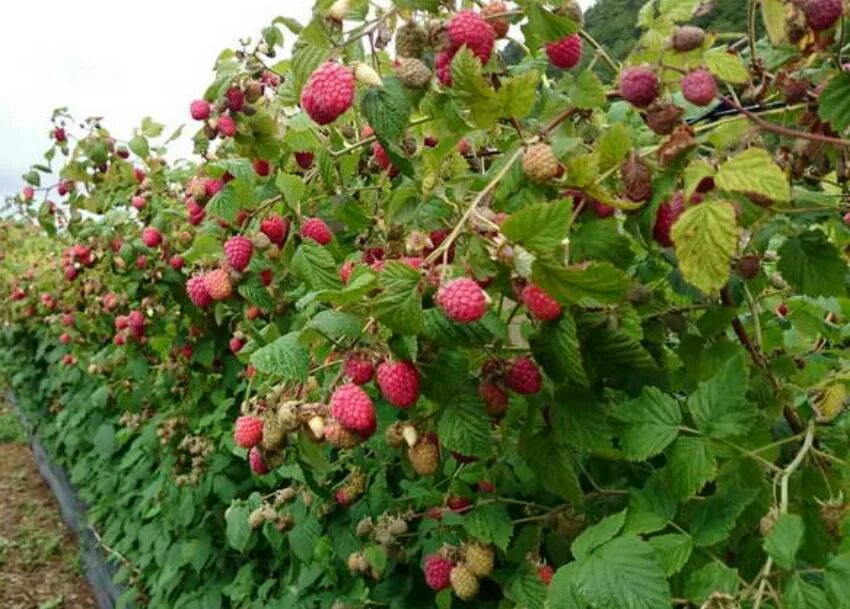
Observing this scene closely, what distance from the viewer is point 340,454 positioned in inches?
68.5

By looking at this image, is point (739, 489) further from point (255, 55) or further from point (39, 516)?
point (39, 516)

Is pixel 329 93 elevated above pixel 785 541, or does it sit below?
above

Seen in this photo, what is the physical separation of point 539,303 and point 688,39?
0.33 m

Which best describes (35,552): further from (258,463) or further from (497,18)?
(497,18)

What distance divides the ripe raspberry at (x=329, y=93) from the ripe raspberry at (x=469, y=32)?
0.12m

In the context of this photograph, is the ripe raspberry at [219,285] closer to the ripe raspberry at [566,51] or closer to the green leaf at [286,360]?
the green leaf at [286,360]

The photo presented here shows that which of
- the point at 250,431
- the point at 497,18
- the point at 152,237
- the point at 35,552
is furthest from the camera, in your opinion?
the point at 35,552

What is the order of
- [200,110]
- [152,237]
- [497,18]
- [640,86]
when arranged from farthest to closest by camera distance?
[152,237]
[200,110]
[497,18]
[640,86]

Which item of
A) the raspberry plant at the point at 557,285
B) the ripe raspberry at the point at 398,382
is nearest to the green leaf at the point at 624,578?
the raspberry plant at the point at 557,285

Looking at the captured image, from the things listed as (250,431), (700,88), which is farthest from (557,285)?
(250,431)

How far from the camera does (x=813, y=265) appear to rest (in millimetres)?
1043

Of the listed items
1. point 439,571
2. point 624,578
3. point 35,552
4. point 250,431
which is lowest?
point 35,552

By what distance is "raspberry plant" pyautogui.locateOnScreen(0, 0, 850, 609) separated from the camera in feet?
2.80

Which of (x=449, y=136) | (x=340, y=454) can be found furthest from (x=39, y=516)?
(x=449, y=136)
